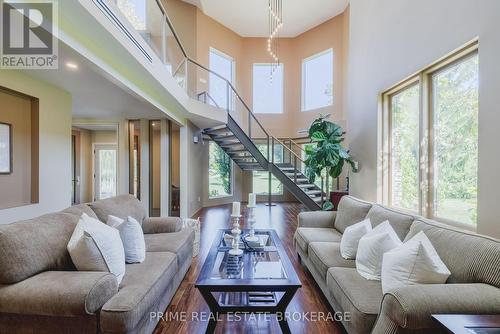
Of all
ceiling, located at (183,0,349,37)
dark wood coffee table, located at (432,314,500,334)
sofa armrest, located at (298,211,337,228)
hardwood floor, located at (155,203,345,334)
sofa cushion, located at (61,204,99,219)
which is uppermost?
ceiling, located at (183,0,349,37)

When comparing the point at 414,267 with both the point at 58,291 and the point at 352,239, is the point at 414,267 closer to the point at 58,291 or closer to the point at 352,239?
the point at 352,239

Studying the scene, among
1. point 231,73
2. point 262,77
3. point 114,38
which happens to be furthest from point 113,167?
point 114,38

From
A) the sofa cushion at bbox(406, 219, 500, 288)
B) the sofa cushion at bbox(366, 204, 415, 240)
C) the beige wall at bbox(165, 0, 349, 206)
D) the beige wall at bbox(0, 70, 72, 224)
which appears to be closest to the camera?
the sofa cushion at bbox(406, 219, 500, 288)

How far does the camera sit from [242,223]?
611 cm

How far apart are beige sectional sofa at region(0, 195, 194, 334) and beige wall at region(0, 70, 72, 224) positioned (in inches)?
70.9

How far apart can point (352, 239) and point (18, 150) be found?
3990 millimetres

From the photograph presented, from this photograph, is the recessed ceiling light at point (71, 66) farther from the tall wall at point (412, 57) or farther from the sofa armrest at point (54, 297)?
the tall wall at point (412, 57)

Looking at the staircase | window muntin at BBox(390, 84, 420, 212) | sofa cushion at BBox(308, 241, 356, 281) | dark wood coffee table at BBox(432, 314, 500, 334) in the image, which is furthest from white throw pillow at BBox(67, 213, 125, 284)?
the staircase

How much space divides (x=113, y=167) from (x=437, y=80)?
8.84m

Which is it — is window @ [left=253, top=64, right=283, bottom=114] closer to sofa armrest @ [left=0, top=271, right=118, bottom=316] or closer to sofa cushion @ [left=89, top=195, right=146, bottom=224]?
sofa cushion @ [left=89, top=195, right=146, bottom=224]

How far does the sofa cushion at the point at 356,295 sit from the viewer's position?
67.4 inches

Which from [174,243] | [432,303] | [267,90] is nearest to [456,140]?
[432,303]

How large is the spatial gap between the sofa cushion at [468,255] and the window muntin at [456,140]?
30.1 inches

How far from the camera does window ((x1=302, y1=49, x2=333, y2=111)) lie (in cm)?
859
